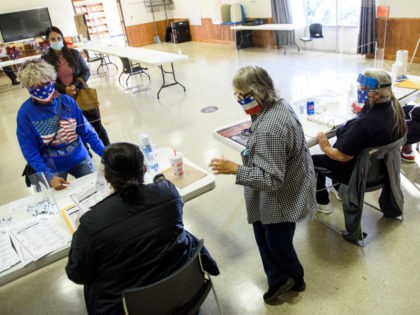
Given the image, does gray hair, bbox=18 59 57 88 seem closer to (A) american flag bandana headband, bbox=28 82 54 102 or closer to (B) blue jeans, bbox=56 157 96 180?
(A) american flag bandana headband, bbox=28 82 54 102

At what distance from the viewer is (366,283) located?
81.7 inches

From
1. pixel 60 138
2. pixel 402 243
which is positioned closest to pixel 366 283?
pixel 402 243

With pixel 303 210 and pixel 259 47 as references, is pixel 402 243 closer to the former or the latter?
pixel 303 210

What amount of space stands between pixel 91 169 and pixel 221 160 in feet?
4.30

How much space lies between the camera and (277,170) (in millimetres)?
1533

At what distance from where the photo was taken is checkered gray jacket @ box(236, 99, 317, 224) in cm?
153

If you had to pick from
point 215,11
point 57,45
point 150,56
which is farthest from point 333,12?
point 215,11

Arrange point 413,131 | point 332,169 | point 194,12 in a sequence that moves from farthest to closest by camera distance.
Answer: point 194,12 → point 413,131 → point 332,169

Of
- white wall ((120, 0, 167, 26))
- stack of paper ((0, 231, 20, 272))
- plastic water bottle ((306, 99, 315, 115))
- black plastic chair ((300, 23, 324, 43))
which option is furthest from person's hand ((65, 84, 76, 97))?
white wall ((120, 0, 167, 26))

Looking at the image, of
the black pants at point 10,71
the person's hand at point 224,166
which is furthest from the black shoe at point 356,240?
the black pants at point 10,71

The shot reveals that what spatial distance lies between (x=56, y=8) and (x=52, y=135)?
10.3m

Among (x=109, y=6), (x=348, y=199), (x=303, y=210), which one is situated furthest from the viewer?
(x=109, y=6)

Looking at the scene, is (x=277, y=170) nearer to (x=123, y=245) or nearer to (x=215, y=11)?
(x=123, y=245)

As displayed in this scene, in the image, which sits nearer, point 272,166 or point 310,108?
point 272,166
